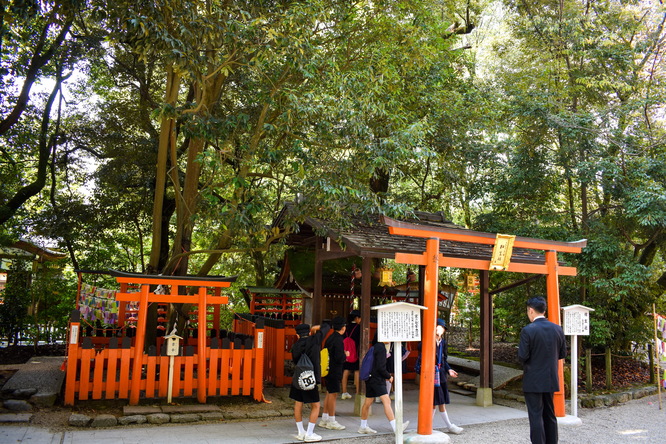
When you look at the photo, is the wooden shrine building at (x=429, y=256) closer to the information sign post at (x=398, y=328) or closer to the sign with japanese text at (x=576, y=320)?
the sign with japanese text at (x=576, y=320)

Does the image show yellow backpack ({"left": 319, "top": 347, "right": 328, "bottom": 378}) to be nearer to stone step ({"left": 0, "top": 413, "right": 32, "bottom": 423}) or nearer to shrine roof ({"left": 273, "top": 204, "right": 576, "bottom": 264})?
shrine roof ({"left": 273, "top": 204, "right": 576, "bottom": 264})

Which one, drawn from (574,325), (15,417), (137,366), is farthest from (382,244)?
(15,417)

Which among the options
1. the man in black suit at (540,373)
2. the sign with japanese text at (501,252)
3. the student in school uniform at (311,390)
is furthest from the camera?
the sign with japanese text at (501,252)

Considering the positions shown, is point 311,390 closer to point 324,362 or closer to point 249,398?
point 324,362

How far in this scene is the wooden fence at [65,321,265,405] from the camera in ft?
26.8

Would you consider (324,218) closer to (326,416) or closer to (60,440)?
(326,416)

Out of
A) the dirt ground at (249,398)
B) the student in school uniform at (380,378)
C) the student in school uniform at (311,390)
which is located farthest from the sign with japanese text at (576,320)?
the student in school uniform at (311,390)

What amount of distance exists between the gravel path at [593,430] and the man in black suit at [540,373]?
5.69 feet

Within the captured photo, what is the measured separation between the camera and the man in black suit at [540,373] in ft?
19.1

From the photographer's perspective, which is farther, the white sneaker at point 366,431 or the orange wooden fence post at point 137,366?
the orange wooden fence post at point 137,366

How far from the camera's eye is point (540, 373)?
230 inches

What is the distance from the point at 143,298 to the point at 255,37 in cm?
489

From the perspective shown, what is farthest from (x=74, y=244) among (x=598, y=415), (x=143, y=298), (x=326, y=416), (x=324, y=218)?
(x=598, y=415)

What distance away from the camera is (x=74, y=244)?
610 inches
